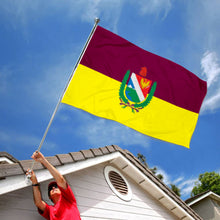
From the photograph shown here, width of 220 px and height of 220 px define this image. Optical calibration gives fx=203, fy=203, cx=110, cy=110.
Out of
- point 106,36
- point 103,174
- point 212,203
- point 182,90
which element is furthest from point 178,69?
point 212,203

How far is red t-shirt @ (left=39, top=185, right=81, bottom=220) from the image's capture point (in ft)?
9.51

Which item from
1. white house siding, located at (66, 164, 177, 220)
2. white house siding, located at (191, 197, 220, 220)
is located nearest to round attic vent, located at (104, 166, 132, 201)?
white house siding, located at (66, 164, 177, 220)

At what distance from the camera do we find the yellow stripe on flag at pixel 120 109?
3.61 meters

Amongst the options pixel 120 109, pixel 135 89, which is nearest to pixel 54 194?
pixel 120 109

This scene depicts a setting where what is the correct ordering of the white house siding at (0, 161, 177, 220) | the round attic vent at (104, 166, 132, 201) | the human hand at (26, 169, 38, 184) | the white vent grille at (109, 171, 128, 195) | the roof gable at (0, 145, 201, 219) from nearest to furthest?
the roof gable at (0, 145, 201, 219) → the human hand at (26, 169, 38, 184) → the white house siding at (0, 161, 177, 220) → the round attic vent at (104, 166, 132, 201) → the white vent grille at (109, 171, 128, 195)

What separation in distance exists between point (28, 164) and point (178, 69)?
147 inches

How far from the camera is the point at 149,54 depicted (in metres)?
4.48

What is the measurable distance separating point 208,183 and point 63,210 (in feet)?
124

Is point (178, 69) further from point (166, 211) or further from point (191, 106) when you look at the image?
point (166, 211)

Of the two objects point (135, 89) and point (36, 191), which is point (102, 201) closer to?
point (36, 191)

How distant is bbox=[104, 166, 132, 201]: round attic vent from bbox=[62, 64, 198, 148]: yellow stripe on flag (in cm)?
173

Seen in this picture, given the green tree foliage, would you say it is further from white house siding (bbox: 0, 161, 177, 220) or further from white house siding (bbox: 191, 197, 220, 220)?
white house siding (bbox: 0, 161, 177, 220)

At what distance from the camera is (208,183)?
3472 cm

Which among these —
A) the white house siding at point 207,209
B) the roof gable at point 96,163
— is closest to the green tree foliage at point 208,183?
the white house siding at point 207,209
